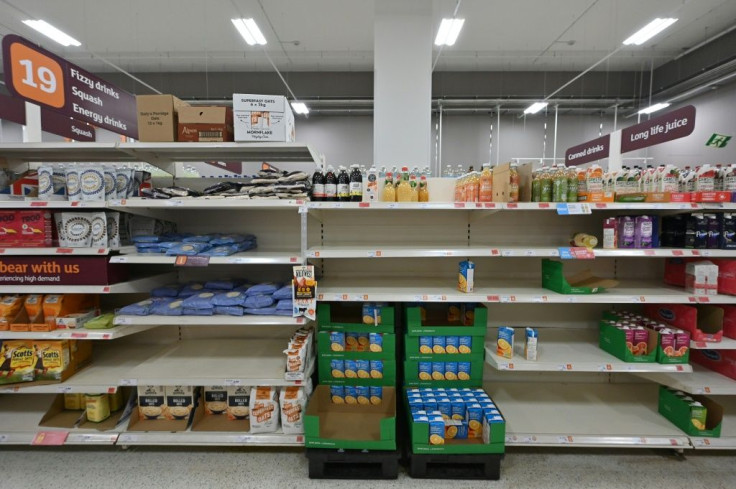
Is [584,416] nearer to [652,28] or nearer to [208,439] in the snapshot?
[208,439]

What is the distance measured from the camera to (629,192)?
2.30m

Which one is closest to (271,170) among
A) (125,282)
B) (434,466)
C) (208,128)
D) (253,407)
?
(208,128)

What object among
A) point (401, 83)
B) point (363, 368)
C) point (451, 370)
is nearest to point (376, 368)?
point (363, 368)

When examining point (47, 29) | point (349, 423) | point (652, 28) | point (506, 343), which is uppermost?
point (47, 29)

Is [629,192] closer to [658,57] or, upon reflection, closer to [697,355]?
[697,355]

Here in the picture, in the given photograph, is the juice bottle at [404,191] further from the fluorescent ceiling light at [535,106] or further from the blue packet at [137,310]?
the fluorescent ceiling light at [535,106]

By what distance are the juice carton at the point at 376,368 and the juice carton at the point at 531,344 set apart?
1.04 meters

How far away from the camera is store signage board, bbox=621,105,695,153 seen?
2.43 meters

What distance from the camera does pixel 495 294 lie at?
227 cm

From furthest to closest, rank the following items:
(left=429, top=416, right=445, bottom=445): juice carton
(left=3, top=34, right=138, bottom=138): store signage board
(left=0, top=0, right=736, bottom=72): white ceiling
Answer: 1. (left=0, top=0, right=736, bottom=72): white ceiling
2. (left=429, top=416, right=445, bottom=445): juice carton
3. (left=3, top=34, right=138, bottom=138): store signage board

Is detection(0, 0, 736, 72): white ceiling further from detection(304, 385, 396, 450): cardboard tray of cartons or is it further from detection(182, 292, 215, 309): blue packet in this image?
detection(304, 385, 396, 450): cardboard tray of cartons

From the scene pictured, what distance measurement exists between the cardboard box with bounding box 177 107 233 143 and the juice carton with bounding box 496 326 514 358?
2.40 m

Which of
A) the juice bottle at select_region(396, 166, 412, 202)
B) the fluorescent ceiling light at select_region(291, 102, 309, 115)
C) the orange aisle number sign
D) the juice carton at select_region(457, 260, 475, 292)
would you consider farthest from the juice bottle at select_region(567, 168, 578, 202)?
the fluorescent ceiling light at select_region(291, 102, 309, 115)

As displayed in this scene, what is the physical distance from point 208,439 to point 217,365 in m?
0.49
